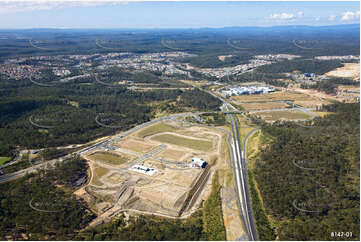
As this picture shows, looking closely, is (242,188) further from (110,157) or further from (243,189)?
(110,157)

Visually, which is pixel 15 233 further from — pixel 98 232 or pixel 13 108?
pixel 13 108

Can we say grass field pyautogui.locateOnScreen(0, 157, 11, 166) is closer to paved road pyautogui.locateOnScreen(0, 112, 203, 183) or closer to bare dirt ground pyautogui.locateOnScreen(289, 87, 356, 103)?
paved road pyautogui.locateOnScreen(0, 112, 203, 183)

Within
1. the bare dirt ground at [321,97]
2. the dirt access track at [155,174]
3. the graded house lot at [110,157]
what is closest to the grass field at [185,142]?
the dirt access track at [155,174]

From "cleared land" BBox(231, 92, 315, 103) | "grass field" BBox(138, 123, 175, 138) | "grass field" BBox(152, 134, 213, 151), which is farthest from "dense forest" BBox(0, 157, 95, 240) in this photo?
"cleared land" BBox(231, 92, 315, 103)

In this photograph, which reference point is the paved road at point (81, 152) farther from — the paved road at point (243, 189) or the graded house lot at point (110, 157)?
the paved road at point (243, 189)

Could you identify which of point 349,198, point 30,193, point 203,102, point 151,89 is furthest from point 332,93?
point 30,193
